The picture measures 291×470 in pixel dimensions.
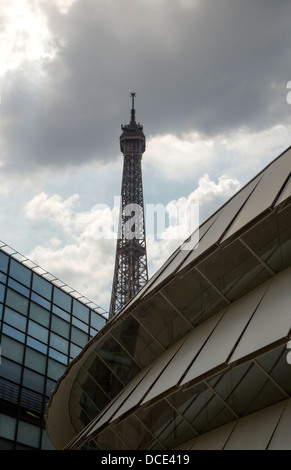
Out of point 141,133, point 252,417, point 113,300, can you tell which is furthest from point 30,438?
point 141,133

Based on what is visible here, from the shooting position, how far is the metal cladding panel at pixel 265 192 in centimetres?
1102

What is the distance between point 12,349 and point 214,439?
21.3 meters

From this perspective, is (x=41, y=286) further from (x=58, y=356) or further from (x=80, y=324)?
(x=58, y=356)

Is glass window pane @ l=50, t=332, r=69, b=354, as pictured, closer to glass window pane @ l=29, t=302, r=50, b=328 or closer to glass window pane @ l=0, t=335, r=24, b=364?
glass window pane @ l=29, t=302, r=50, b=328

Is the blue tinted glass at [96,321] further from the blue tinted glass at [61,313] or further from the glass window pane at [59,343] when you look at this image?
the glass window pane at [59,343]

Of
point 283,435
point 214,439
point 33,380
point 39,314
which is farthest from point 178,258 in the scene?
point 39,314

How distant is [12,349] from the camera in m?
29.5

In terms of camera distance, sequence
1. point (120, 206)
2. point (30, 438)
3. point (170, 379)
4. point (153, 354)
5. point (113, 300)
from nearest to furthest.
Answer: point (170, 379), point (153, 354), point (30, 438), point (113, 300), point (120, 206)

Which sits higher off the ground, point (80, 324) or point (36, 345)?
point (80, 324)

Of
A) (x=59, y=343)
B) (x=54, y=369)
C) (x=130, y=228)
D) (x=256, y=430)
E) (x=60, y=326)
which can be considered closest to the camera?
(x=256, y=430)

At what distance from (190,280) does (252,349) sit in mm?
3733

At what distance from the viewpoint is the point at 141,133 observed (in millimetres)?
90500

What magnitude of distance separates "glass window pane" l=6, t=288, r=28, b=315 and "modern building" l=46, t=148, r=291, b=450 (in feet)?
53.3

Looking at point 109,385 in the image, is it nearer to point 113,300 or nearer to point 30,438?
point 30,438
